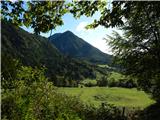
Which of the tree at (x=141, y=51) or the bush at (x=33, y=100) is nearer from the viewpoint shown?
the bush at (x=33, y=100)

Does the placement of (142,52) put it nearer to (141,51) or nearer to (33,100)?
(141,51)

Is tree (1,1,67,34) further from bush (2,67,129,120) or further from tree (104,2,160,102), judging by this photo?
tree (104,2,160,102)

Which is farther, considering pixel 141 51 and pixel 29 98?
pixel 141 51

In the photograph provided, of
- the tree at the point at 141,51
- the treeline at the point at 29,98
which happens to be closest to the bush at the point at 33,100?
the treeline at the point at 29,98

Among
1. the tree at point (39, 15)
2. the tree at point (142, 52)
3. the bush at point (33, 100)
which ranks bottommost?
the bush at point (33, 100)

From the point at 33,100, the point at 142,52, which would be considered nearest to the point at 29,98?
the point at 33,100

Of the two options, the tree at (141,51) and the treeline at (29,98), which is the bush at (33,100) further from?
the tree at (141,51)

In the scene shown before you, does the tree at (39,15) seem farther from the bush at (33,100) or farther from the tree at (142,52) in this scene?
the tree at (142,52)

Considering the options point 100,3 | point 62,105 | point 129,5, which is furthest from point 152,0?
point 62,105

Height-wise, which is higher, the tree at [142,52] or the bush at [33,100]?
the tree at [142,52]

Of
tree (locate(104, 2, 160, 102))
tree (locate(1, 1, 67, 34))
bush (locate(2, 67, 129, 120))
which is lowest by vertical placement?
bush (locate(2, 67, 129, 120))

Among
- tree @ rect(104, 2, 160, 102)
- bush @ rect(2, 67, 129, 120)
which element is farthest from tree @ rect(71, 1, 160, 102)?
bush @ rect(2, 67, 129, 120)

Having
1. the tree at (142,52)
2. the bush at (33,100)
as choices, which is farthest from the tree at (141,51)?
the bush at (33,100)

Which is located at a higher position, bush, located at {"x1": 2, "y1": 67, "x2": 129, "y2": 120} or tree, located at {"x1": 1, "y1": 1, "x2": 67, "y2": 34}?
tree, located at {"x1": 1, "y1": 1, "x2": 67, "y2": 34}
